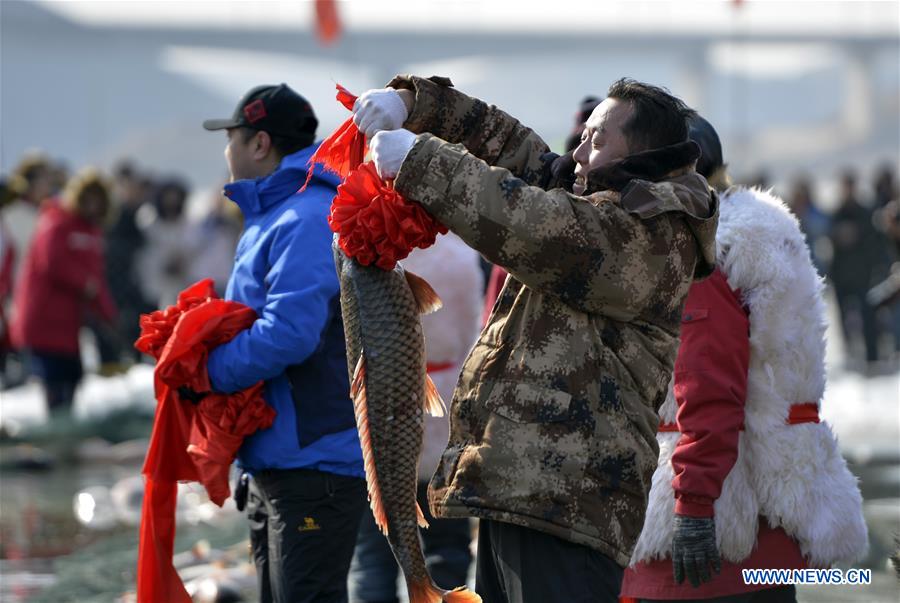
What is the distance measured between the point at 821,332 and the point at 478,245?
1701mm

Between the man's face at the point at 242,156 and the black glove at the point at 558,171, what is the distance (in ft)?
4.84

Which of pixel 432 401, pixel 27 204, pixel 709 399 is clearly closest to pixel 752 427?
pixel 709 399

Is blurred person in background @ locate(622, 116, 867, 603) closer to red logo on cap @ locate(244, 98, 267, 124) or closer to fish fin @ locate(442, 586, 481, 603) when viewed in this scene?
fish fin @ locate(442, 586, 481, 603)

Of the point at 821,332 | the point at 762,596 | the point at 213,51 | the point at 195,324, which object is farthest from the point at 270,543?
the point at 213,51

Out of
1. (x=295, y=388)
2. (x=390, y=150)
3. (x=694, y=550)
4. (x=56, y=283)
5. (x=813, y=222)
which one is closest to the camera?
(x=390, y=150)

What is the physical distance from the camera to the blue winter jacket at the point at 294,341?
4582mm

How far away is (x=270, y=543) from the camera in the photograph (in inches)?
183

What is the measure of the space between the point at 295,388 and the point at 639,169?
1651 millimetres

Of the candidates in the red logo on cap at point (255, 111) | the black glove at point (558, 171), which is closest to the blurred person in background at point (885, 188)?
the red logo on cap at point (255, 111)

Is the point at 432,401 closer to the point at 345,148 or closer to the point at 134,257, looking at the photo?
the point at 345,148

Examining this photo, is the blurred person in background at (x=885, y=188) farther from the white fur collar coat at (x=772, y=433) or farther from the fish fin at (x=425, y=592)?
the fish fin at (x=425, y=592)

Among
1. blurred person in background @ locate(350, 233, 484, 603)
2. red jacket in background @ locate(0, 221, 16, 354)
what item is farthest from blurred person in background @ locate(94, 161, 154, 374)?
blurred person in background @ locate(350, 233, 484, 603)

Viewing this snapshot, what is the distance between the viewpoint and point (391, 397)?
3.59 m

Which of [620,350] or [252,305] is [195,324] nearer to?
[252,305]
